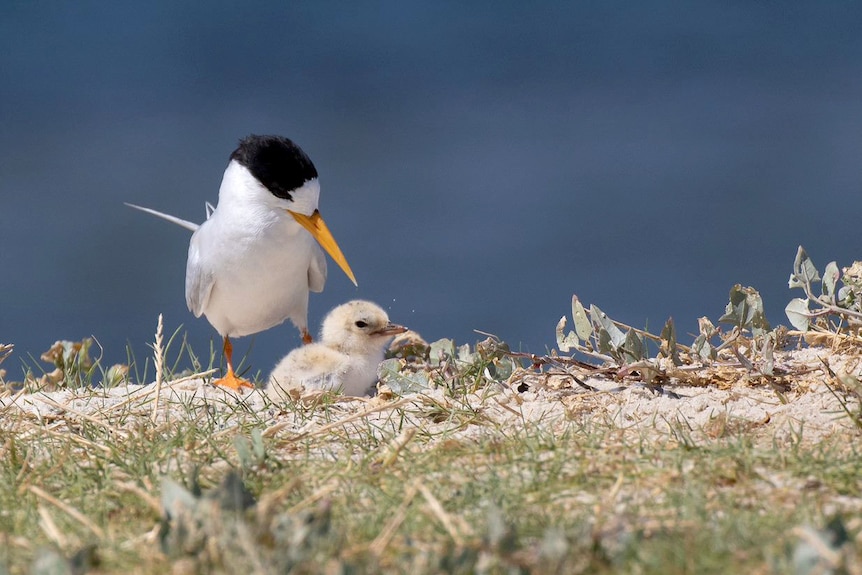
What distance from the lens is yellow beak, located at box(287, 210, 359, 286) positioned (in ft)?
18.2

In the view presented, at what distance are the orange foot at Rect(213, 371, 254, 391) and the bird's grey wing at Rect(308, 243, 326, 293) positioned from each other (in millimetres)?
876

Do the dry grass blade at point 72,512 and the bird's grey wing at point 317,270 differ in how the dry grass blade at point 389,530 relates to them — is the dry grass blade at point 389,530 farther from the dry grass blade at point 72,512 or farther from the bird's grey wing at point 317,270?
the bird's grey wing at point 317,270

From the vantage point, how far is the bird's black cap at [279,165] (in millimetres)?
5562

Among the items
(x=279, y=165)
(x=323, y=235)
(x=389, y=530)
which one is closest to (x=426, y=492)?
(x=389, y=530)

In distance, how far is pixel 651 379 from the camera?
395cm

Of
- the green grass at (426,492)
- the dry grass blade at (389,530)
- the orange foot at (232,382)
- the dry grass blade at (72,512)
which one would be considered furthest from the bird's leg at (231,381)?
the dry grass blade at (389,530)

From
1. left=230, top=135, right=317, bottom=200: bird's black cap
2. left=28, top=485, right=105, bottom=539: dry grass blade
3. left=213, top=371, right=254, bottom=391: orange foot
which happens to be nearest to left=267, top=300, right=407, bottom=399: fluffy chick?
left=213, top=371, right=254, bottom=391: orange foot

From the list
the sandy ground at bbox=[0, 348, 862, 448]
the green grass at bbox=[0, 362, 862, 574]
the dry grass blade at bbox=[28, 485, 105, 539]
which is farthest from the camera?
the sandy ground at bbox=[0, 348, 862, 448]

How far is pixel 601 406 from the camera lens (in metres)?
3.76

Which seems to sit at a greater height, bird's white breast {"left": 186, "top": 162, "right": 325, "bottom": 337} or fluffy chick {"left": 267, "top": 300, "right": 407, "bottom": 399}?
bird's white breast {"left": 186, "top": 162, "right": 325, "bottom": 337}

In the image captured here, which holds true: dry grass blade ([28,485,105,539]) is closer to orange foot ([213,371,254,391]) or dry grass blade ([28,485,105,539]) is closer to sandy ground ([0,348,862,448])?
sandy ground ([0,348,862,448])

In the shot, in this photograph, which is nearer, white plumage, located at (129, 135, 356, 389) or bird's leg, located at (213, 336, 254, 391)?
bird's leg, located at (213, 336, 254, 391)

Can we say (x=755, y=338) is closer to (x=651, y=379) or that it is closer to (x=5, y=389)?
(x=651, y=379)

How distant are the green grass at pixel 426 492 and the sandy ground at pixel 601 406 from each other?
0.13 ft
